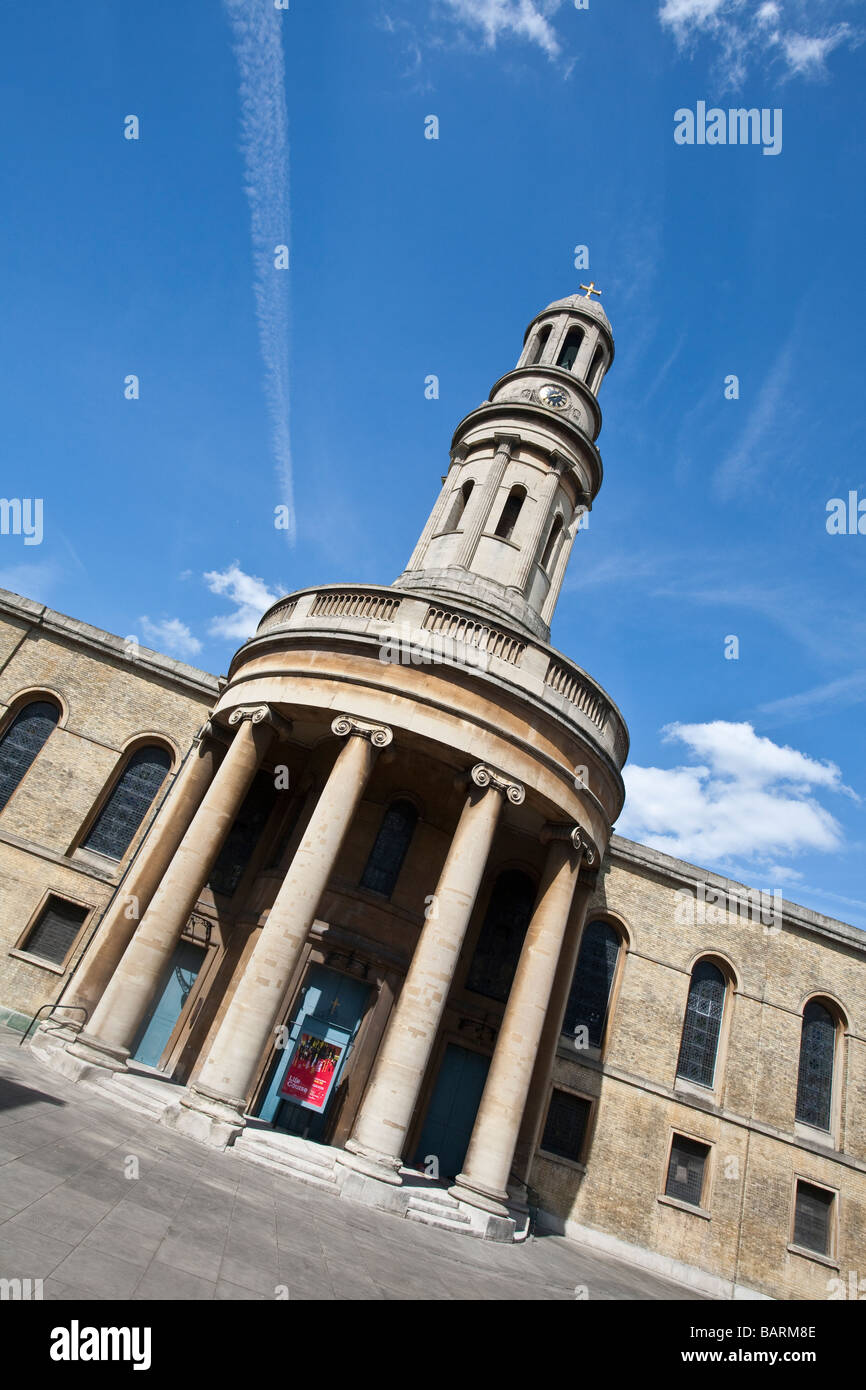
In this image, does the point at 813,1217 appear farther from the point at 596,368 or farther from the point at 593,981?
the point at 596,368

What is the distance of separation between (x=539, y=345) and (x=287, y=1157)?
23561 mm

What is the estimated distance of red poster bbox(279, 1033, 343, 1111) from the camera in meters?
13.5

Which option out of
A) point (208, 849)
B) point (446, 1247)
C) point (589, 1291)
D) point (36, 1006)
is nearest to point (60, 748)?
point (36, 1006)

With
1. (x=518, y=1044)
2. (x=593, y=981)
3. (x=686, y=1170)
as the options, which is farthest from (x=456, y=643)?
(x=686, y=1170)

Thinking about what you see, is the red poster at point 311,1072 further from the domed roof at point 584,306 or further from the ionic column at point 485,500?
the domed roof at point 584,306

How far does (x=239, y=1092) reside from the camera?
10.4 m

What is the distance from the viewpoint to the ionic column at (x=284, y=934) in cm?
1050

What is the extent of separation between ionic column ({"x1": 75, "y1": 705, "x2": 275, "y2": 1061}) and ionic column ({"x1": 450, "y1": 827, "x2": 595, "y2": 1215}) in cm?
586

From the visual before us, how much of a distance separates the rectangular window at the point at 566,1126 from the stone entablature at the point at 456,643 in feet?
27.7

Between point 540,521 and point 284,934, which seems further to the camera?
point 540,521

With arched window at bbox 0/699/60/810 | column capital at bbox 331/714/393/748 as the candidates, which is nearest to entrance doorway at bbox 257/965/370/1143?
column capital at bbox 331/714/393/748

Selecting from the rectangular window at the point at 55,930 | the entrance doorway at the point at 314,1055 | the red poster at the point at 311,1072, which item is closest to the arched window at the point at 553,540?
the entrance doorway at the point at 314,1055

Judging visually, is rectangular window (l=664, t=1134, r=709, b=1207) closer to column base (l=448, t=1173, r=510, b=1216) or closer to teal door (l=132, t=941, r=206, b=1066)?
column base (l=448, t=1173, r=510, b=1216)

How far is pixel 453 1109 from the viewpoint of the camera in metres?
15.7
